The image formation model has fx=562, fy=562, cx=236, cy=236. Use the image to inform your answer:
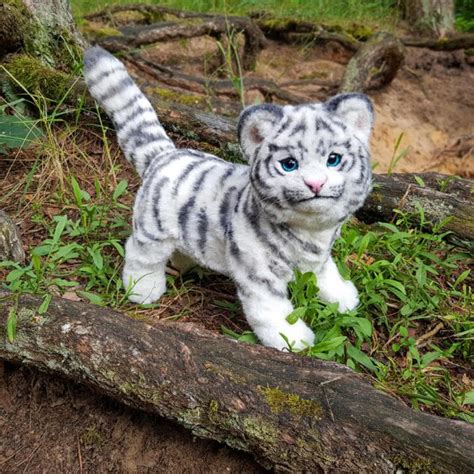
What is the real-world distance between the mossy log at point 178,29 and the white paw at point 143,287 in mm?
2730

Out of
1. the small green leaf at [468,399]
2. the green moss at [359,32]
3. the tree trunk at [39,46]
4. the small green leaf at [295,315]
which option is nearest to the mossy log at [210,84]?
the tree trunk at [39,46]

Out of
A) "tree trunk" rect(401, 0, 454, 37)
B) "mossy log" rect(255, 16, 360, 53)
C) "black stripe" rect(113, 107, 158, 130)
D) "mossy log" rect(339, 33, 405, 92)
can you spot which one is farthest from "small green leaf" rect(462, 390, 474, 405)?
"tree trunk" rect(401, 0, 454, 37)

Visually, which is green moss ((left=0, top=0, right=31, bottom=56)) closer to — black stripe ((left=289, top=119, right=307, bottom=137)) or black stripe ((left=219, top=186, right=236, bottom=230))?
black stripe ((left=219, top=186, right=236, bottom=230))

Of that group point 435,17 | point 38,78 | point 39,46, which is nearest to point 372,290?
point 38,78

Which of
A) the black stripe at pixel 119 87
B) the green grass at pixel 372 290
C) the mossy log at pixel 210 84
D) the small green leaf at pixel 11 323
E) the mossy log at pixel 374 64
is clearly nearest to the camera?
the small green leaf at pixel 11 323

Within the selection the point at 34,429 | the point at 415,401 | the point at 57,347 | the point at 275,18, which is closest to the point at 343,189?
the point at 415,401

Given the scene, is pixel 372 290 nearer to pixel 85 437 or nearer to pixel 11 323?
pixel 85 437

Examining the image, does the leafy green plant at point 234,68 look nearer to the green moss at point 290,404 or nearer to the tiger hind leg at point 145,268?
the tiger hind leg at point 145,268

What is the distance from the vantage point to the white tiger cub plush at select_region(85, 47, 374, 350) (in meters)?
1.87

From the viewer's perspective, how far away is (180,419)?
70.0 inches

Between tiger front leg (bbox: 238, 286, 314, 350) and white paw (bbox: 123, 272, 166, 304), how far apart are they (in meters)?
0.46

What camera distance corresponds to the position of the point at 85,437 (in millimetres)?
1931

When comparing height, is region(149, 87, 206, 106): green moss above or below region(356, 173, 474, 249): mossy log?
above

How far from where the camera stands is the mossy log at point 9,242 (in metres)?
2.45
